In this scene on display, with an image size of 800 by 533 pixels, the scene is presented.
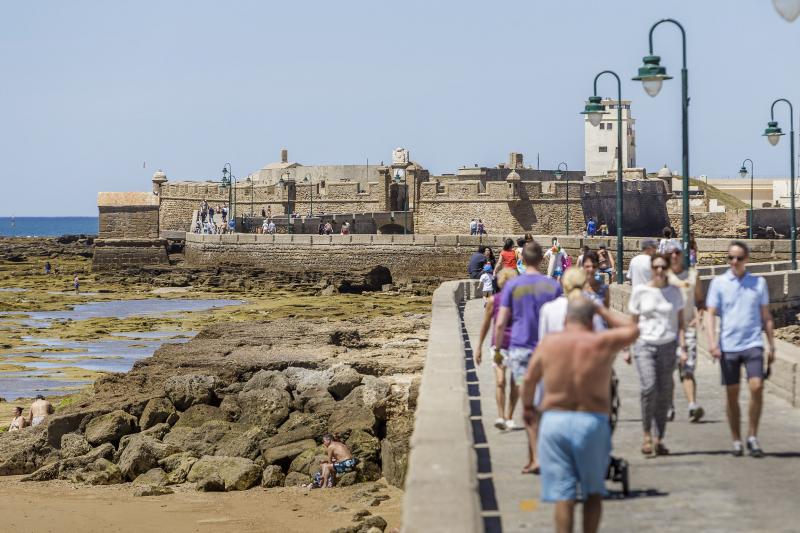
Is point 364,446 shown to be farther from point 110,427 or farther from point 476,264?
point 476,264

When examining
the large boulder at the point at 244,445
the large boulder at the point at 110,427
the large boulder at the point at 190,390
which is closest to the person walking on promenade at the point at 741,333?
the large boulder at the point at 244,445

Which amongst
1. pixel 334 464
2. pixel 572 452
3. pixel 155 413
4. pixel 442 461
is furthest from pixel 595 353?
pixel 155 413

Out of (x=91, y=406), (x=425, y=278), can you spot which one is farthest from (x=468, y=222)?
(x=91, y=406)

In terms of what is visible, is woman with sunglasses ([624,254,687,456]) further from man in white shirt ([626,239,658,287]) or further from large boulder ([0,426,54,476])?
large boulder ([0,426,54,476])

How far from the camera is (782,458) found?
9062 mm

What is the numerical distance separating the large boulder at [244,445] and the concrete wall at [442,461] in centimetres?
455

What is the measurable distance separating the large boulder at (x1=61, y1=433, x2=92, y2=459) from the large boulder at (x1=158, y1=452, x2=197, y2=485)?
1.49 m

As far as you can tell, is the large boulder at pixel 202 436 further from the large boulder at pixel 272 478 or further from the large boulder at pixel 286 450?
the large boulder at pixel 272 478

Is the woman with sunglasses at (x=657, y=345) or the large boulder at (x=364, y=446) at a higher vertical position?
the woman with sunglasses at (x=657, y=345)

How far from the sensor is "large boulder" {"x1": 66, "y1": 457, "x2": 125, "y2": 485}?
16.7 m

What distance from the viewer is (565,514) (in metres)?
6.35

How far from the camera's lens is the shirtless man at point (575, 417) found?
20.8 ft

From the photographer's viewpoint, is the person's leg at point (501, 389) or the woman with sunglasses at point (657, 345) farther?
the person's leg at point (501, 389)

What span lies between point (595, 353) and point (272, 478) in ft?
33.1
